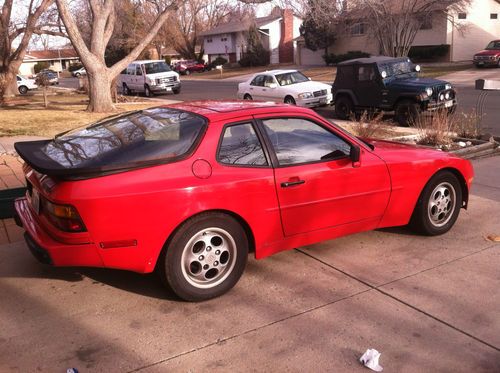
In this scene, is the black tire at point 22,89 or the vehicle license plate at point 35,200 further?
the black tire at point 22,89

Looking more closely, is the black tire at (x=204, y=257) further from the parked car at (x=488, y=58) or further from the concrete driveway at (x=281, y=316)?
the parked car at (x=488, y=58)

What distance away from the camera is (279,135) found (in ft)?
14.1

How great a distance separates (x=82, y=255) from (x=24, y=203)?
4.01 ft

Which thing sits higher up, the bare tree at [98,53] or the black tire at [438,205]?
the bare tree at [98,53]

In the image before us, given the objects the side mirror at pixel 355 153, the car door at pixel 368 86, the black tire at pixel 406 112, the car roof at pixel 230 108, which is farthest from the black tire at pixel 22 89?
the side mirror at pixel 355 153

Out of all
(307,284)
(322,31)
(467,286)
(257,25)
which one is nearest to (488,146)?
(467,286)

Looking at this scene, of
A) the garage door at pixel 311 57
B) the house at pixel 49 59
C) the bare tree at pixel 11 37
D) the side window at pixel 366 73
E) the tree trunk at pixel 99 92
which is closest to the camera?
the side window at pixel 366 73

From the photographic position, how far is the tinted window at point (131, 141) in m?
3.72

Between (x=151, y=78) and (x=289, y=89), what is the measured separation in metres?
13.6

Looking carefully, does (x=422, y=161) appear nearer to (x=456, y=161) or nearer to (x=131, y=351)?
(x=456, y=161)

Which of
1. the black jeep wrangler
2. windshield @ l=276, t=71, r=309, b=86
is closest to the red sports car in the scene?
the black jeep wrangler

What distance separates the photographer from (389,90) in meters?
13.9

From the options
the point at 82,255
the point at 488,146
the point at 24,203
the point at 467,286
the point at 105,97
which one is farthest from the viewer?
the point at 105,97

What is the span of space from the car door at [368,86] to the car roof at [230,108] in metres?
10.3
